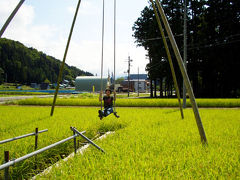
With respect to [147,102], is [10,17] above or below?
above

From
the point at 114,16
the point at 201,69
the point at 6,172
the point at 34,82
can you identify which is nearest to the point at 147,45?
the point at 201,69

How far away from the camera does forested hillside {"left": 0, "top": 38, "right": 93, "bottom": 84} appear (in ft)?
314

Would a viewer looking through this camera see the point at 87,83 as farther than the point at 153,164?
Yes

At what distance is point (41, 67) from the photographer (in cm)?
11012

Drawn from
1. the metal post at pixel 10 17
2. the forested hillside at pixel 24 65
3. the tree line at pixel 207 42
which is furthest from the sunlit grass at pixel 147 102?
the forested hillside at pixel 24 65

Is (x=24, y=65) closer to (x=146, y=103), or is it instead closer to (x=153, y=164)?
(x=146, y=103)

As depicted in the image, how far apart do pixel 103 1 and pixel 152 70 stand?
91.9ft

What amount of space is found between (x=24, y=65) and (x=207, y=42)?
9358cm

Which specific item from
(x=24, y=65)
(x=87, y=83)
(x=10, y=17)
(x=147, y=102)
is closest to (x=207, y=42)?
(x=147, y=102)

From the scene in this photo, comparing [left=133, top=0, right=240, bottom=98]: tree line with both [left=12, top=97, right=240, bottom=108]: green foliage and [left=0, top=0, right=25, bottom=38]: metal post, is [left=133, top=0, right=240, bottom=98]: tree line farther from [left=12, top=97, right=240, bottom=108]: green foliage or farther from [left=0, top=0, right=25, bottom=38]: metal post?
[left=0, top=0, right=25, bottom=38]: metal post

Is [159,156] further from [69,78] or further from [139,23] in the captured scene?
[69,78]

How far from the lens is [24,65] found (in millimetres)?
103125

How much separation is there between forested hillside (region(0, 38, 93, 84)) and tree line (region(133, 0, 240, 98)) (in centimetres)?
7685

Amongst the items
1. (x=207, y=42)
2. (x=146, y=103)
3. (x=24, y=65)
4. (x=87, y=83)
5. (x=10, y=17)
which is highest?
(x=24, y=65)
